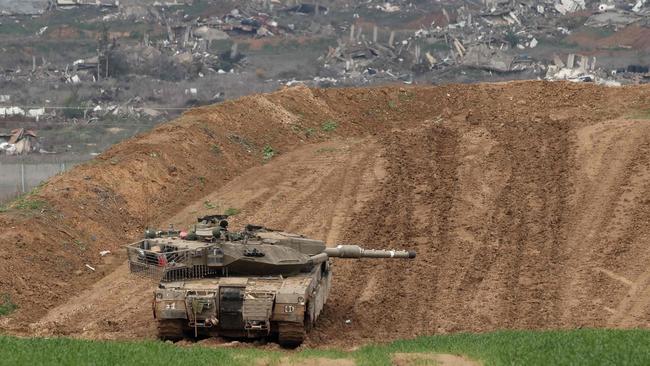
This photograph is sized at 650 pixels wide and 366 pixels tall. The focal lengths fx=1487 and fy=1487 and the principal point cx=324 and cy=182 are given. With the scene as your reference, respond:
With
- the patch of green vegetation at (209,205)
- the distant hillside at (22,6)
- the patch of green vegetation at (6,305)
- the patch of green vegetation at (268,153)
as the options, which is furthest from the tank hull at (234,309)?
the distant hillside at (22,6)

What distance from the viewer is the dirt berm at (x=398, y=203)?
28.8 m

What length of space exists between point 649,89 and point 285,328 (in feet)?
83.4

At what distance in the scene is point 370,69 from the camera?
77.7 m

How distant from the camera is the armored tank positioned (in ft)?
80.2

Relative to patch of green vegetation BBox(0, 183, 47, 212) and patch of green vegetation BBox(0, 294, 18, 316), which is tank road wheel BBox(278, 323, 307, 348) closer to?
patch of green vegetation BBox(0, 294, 18, 316)

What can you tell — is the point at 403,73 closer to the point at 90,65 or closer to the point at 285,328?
the point at 90,65

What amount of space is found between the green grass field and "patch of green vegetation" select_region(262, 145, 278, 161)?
2069 cm

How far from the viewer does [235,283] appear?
2502cm

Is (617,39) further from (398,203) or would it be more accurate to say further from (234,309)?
(234,309)

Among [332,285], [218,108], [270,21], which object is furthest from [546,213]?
[270,21]

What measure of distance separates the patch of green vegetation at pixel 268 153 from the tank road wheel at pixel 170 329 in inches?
768

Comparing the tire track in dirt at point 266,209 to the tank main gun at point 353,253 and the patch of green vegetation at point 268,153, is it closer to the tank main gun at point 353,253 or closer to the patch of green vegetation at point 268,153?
the patch of green vegetation at point 268,153

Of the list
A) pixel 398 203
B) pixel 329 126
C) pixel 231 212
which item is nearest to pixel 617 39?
pixel 329 126

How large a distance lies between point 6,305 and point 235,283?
5942 mm
